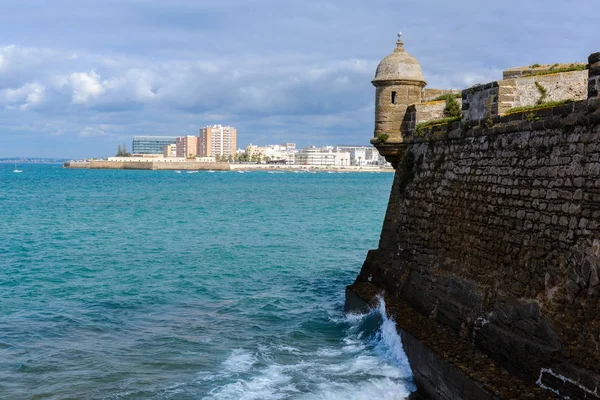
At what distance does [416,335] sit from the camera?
12008 mm

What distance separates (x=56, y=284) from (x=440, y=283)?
14.5 metres

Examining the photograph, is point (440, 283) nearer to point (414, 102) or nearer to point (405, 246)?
point (405, 246)

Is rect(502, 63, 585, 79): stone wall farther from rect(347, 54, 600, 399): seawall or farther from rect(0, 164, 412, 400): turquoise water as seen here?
rect(0, 164, 412, 400): turquoise water

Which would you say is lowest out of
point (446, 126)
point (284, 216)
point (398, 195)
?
point (284, 216)

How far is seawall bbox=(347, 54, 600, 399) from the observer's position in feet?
28.7

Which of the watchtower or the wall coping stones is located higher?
the watchtower

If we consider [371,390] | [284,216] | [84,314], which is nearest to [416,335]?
[371,390]

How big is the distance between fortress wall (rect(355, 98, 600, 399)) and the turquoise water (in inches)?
69.3

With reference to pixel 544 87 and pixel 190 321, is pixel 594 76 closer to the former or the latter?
pixel 544 87

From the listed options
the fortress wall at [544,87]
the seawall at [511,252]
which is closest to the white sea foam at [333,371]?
the seawall at [511,252]

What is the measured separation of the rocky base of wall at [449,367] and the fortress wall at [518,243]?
0.20 m

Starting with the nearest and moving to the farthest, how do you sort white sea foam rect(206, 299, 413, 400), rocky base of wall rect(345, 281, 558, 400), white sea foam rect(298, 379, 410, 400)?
rocky base of wall rect(345, 281, 558, 400) < white sea foam rect(298, 379, 410, 400) < white sea foam rect(206, 299, 413, 400)

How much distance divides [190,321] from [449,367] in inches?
334

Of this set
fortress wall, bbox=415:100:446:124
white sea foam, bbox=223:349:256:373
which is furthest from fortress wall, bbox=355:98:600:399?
white sea foam, bbox=223:349:256:373
